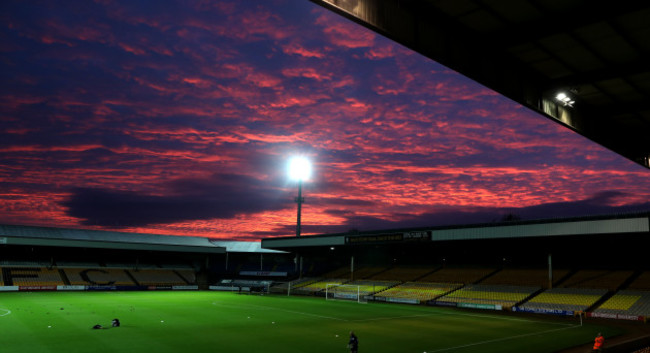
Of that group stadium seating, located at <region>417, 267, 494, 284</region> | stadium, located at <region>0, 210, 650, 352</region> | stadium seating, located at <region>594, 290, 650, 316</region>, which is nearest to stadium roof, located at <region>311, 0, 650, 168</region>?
stadium, located at <region>0, 210, 650, 352</region>

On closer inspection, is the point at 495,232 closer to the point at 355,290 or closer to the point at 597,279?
the point at 597,279

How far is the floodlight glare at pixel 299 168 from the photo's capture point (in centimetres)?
8081

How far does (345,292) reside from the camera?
2603 inches

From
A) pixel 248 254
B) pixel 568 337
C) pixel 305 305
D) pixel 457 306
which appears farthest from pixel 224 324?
pixel 248 254

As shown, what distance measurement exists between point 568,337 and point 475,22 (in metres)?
26.4

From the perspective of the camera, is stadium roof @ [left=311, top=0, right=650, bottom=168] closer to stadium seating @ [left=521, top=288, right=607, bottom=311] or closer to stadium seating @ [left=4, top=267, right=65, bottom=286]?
stadium seating @ [left=521, top=288, right=607, bottom=311]

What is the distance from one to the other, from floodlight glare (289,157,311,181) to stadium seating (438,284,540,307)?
36094 millimetres

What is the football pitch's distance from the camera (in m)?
25.7

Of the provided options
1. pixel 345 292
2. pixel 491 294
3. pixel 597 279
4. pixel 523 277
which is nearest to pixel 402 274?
pixel 345 292

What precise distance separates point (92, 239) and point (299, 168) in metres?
39.1

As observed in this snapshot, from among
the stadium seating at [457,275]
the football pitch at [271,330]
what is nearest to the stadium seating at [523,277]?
the stadium seating at [457,275]

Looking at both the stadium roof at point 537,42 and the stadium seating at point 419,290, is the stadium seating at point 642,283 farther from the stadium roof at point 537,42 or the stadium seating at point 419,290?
the stadium roof at point 537,42

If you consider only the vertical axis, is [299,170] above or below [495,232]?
above

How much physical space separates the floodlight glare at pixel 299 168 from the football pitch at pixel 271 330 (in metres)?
36.6
